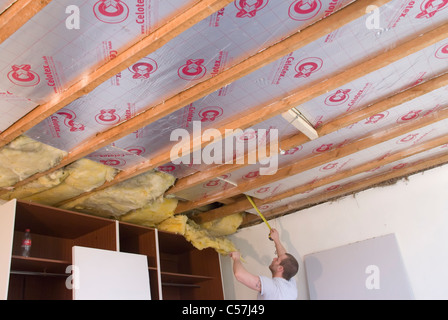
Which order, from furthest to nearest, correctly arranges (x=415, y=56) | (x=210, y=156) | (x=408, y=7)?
(x=210, y=156) → (x=415, y=56) → (x=408, y=7)

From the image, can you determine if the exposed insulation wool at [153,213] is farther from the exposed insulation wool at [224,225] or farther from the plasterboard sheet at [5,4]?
the plasterboard sheet at [5,4]

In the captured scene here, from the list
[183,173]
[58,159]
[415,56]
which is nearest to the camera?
[415,56]

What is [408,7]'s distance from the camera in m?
1.60

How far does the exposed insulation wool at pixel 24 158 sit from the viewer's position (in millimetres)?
2152

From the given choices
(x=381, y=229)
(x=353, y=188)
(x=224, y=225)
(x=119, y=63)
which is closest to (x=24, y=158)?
(x=119, y=63)

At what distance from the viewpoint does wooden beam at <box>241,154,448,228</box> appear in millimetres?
3080

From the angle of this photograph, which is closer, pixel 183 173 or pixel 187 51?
pixel 187 51

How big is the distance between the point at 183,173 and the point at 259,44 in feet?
4.55

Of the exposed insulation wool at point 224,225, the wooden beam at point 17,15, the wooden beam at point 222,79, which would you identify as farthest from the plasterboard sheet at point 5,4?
the exposed insulation wool at point 224,225

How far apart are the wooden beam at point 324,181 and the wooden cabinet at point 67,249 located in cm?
37

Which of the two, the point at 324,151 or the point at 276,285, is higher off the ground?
the point at 324,151
